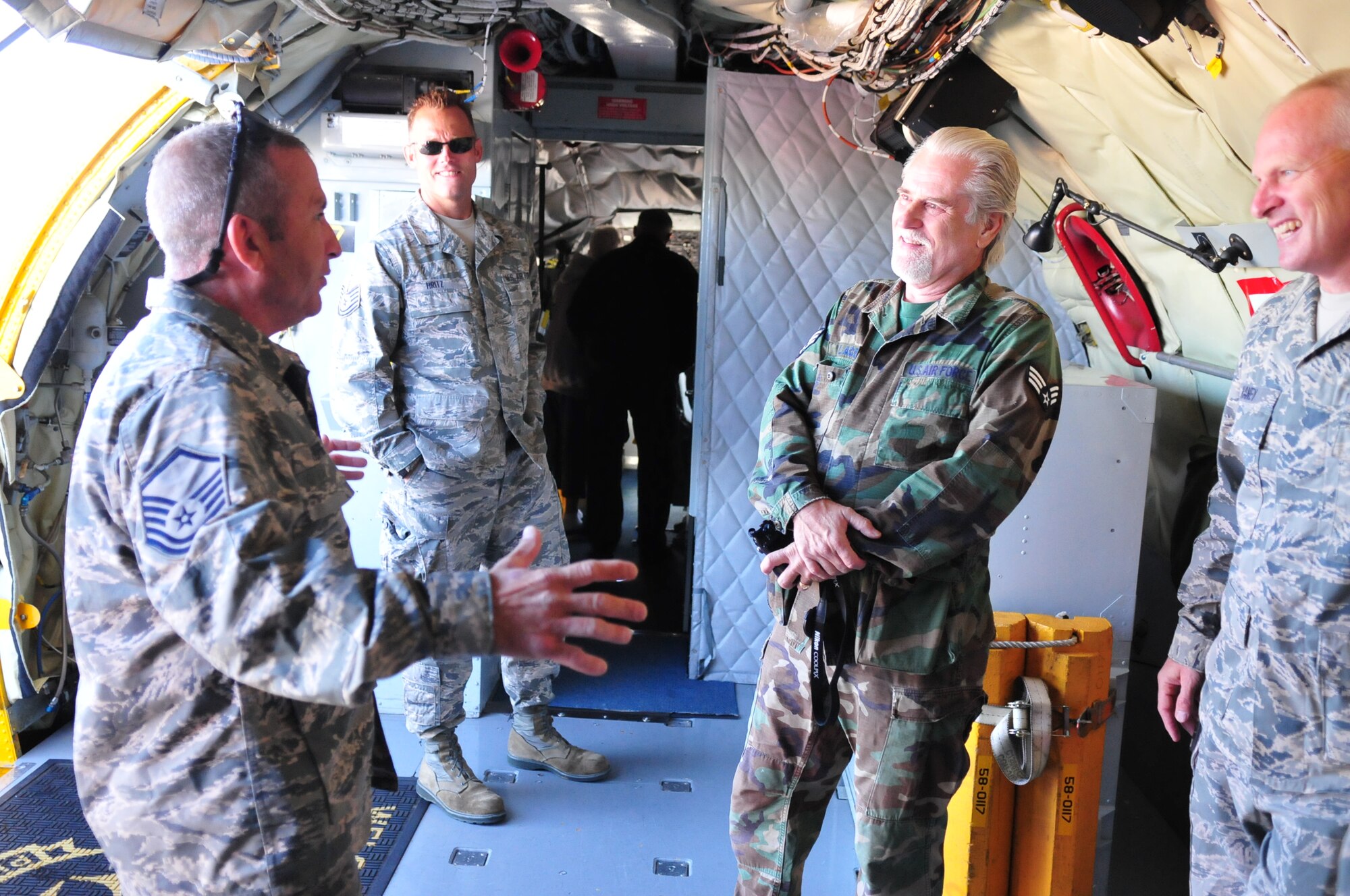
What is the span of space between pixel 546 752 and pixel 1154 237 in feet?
7.74

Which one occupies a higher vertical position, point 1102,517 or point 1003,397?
point 1003,397

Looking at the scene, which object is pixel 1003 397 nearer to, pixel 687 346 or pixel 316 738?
pixel 316 738

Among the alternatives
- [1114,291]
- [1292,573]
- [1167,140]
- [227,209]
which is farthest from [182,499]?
[1114,291]

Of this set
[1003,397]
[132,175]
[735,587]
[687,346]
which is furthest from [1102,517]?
[132,175]

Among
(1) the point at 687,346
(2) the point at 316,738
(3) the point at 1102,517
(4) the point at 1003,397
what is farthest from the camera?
(1) the point at 687,346

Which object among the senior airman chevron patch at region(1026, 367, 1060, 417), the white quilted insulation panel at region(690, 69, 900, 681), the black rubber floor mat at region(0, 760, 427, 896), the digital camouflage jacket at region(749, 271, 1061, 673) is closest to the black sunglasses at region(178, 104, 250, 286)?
the digital camouflage jacket at region(749, 271, 1061, 673)

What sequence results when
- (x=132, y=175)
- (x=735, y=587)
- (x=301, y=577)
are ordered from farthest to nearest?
(x=735, y=587), (x=132, y=175), (x=301, y=577)

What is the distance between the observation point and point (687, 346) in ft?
16.2

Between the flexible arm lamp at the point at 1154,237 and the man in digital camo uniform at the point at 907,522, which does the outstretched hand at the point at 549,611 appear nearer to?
the man in digital camo uniform at the point at 907,522

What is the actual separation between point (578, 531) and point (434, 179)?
10.6 ft

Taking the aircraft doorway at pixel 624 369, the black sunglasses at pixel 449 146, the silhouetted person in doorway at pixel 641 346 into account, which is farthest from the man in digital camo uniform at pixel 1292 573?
the silhouetted person in doorway at pixel 641 346

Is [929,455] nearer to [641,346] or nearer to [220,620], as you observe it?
[220,620]

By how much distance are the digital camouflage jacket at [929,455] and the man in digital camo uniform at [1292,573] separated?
0.38 meters

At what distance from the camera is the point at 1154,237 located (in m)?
2.44
